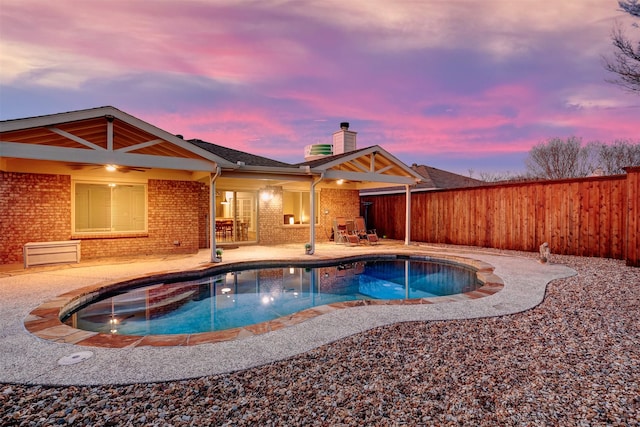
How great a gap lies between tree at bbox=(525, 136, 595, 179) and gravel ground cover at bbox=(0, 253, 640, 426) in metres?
25.4

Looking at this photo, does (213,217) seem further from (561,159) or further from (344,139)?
(561,159)

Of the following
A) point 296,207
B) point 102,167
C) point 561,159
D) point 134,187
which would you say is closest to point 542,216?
point 296,207

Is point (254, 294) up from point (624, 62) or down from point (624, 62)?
down

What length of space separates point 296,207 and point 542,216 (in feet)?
28.6

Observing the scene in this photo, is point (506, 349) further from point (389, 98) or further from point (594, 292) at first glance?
point (389, 98)

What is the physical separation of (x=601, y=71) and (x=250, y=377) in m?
13.9

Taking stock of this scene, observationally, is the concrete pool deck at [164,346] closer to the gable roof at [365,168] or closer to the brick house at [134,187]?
the brick house at [134,187]

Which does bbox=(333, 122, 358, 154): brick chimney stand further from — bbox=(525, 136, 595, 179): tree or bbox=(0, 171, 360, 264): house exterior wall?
bbox=(525, 136, 595, 179): tree

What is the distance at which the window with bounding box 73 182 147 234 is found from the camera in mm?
9148

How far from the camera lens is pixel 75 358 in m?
A: 3.03

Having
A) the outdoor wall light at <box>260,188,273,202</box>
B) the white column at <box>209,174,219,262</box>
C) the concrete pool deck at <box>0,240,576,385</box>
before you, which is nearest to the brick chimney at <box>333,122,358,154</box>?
the outdoor wall light at <box>260,188,273,202</box>

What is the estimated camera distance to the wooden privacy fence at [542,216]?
27.9 feet

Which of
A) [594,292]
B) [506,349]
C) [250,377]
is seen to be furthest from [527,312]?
[250,377]

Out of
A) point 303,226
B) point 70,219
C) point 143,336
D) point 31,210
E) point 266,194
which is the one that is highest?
point 266,194
